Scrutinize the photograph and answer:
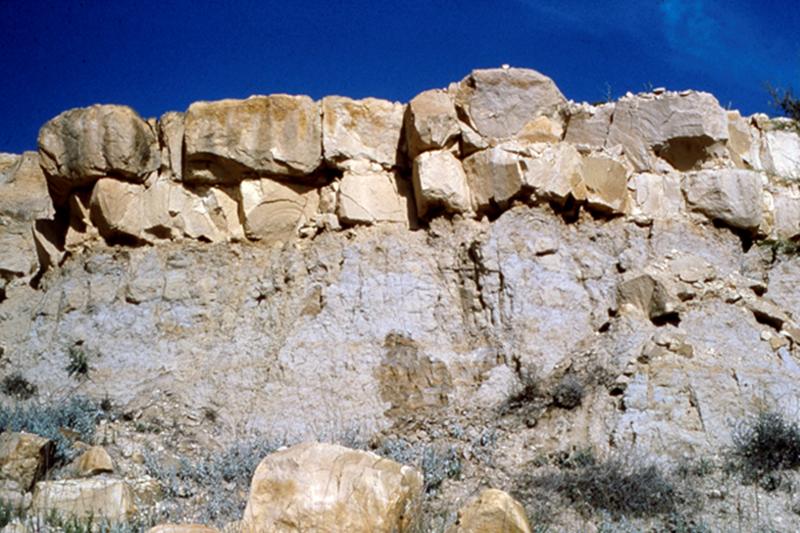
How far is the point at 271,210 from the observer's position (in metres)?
12.6

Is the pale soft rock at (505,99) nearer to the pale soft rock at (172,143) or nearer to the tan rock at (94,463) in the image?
the pale soft rock at (172,143)

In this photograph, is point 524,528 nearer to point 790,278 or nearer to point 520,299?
point 520,299

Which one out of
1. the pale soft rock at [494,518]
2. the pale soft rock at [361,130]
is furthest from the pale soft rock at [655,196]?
the pale soft rock at [494,518]

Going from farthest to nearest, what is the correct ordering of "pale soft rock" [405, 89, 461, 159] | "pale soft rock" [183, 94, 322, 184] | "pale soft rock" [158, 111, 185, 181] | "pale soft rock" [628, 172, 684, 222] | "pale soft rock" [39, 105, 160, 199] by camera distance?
"pale soft rock" [158, 111, 185, 181]
"pale soft rock" [39, 105, 160, 199]
"pale soft rock" [183, 94, 322, 184]
"pale soft rock" [628, 172, 684, 222]
"pale soft rock" [405, 89, 461, 159]

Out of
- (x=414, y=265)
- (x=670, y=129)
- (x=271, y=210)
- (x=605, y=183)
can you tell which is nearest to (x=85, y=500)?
(x=414, y=265)

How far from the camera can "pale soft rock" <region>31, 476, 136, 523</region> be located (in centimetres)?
762

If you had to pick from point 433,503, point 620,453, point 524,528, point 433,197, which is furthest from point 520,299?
point 524,528

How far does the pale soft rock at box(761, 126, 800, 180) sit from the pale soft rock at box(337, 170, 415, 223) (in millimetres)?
4924

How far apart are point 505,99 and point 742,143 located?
134 inches

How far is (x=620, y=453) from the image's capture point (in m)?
9.11

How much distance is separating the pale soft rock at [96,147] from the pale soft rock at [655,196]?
245 inches

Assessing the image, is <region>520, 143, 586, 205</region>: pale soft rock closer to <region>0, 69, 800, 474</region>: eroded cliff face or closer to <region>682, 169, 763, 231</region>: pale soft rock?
<region>0, 69, 800, 474</region>: eroded cliff face

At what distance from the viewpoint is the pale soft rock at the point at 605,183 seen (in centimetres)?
1209

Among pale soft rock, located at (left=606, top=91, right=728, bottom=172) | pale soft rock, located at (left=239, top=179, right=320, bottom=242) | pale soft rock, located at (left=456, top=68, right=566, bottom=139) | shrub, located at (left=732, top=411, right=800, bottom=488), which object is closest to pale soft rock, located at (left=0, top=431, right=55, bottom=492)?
pale soft rock, located at (left=239, top=179, right=320, bottom=242)
